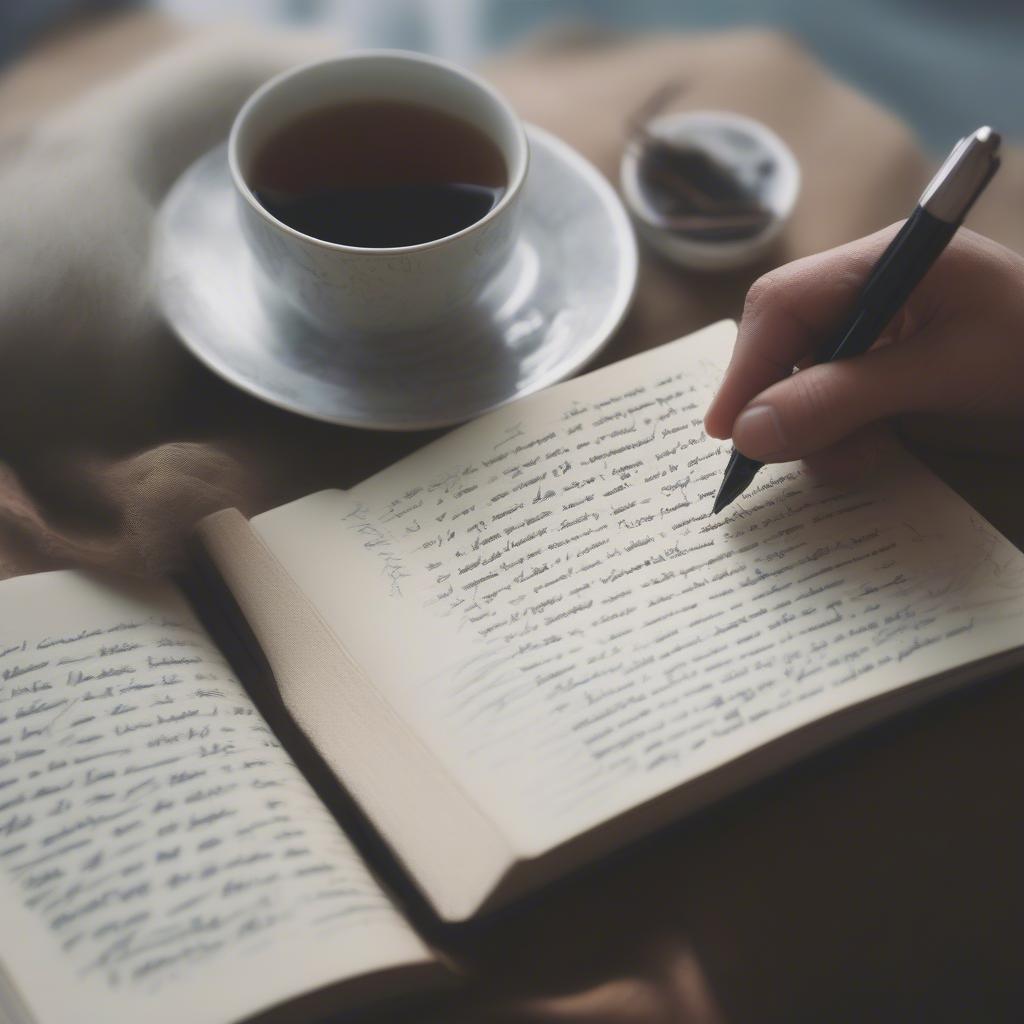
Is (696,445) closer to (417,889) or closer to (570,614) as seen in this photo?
(570,614)

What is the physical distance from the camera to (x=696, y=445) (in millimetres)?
553

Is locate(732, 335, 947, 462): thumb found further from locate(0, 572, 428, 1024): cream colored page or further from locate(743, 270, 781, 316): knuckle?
locate(0, 572, 428, 1024): cream colored page

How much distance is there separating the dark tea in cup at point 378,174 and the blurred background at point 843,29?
29cm

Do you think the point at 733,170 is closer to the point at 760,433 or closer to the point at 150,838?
the point at 760,433

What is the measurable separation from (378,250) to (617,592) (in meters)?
0.21

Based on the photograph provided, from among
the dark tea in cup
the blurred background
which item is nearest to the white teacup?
the dark tea in cup

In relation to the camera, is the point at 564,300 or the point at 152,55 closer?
the point at 564,300

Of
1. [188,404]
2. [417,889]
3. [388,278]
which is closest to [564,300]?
[388,278]

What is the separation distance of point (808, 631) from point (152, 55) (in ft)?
2.12

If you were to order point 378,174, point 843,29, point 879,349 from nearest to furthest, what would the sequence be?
1. point 879,349
2. point 378,174
3. point 843,29

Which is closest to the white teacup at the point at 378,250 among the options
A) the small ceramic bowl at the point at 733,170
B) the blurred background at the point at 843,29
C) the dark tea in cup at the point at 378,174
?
the dark tea in cup at the point at 378,174

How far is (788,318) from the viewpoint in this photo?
533mm

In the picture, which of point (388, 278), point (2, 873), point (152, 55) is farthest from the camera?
point (152, 55)

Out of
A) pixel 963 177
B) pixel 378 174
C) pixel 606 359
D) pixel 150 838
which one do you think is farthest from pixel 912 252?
pixel 150 838
